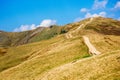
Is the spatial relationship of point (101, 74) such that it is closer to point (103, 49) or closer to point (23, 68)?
point (103, 49)

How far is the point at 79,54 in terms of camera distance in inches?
2936

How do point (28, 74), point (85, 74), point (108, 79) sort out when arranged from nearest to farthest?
point (108, 79)
point (85, 74)
point (28, 74)

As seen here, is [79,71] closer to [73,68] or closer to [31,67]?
[73,68]

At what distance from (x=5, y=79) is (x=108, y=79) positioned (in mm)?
48545

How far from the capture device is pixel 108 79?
34.9m

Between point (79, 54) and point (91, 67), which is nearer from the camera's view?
point (91, 67)

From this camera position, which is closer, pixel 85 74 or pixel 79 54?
pixel 85 74

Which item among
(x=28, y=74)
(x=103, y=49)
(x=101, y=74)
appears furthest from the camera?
(x=103, y=49)

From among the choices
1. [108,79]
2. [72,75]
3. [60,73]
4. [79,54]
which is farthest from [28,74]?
[108,79]

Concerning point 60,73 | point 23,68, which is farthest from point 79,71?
point 23,68

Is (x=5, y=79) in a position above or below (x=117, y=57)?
below

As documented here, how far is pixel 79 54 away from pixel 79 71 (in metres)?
31.0

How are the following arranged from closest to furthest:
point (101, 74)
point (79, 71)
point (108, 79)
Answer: point (108, 79) < point (101, 74) < point (79, 71)

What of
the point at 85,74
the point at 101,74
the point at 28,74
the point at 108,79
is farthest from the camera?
the point at 28,74
